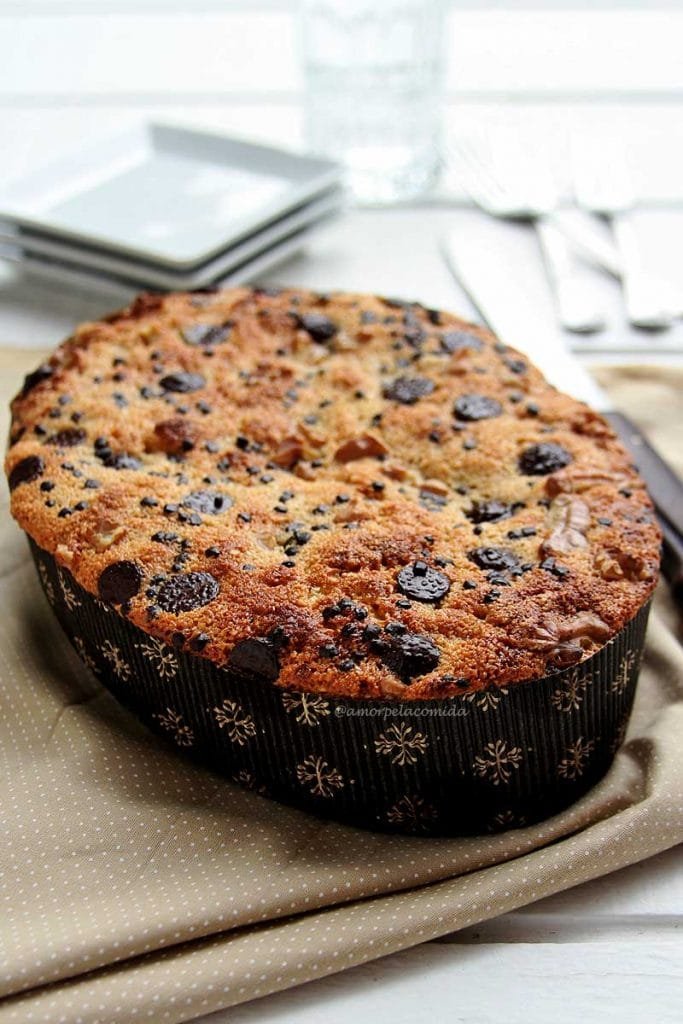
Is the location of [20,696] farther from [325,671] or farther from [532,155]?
[532,155]

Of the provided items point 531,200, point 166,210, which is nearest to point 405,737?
point 166,210

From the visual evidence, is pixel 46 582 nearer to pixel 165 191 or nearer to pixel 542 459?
pixel 542 459

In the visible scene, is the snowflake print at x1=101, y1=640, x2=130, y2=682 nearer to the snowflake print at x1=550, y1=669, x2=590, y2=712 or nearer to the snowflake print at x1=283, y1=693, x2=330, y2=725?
the snowflake print at x1=283, y1=693, x2=330, y2=725

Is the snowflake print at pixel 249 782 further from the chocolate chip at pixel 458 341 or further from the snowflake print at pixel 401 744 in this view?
the chocolate chip at pixel 458 341

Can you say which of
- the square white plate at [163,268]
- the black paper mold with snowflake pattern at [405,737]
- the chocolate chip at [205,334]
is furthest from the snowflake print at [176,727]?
the square white plate at [163,268]

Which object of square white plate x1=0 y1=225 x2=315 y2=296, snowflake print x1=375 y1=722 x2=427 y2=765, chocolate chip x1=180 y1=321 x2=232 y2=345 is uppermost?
chocolate chip x1=180 y1=321 x2=232 y2=345

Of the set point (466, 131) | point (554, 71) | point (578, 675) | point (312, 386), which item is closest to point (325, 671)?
point (578, 675)

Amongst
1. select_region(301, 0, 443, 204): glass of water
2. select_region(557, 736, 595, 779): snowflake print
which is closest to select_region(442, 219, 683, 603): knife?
select_region(301, 0, 443, 204): glass of water
